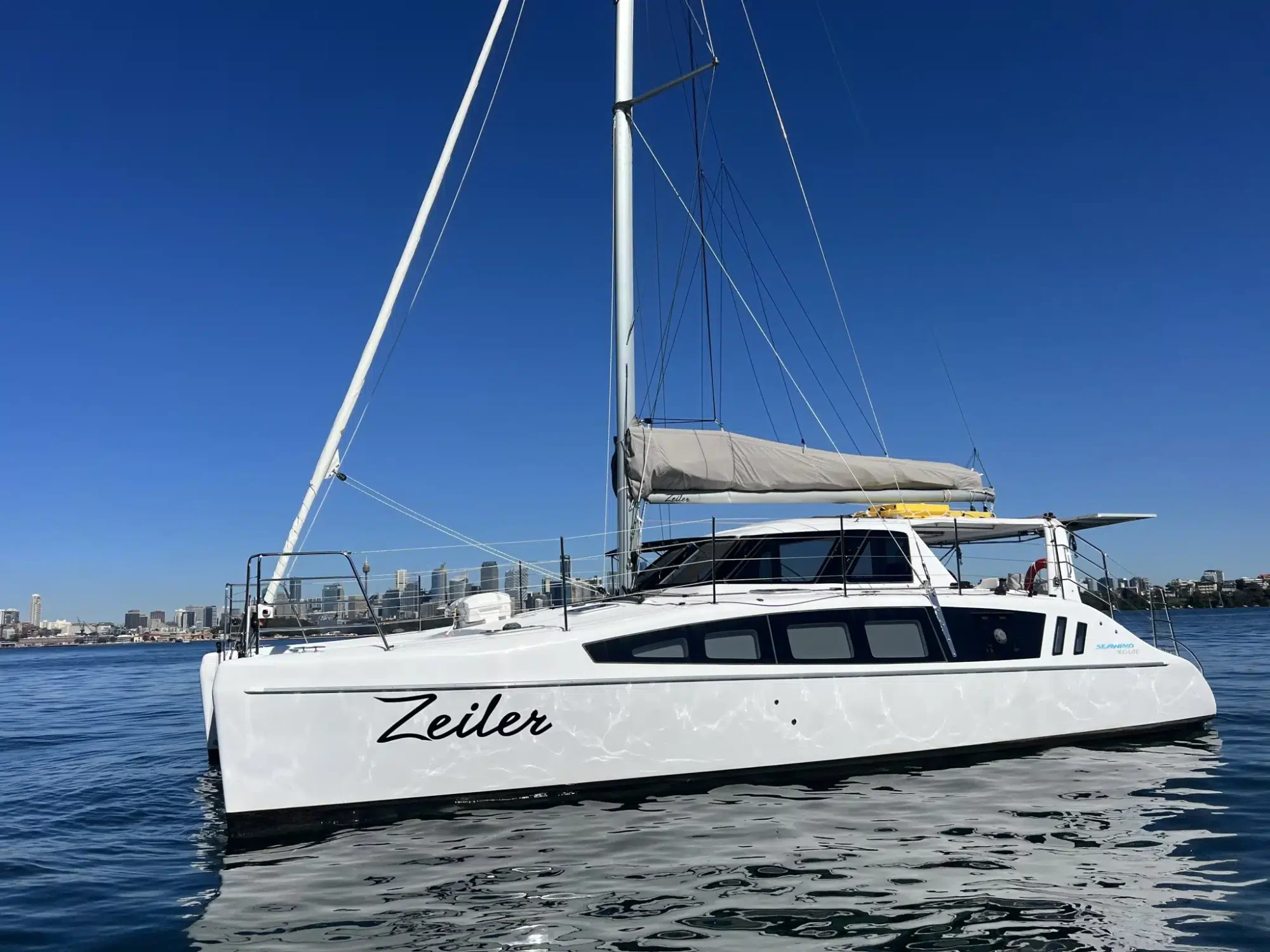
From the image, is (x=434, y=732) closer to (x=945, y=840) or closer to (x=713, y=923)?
(x=713, y=923)

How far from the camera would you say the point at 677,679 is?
7.66 metres

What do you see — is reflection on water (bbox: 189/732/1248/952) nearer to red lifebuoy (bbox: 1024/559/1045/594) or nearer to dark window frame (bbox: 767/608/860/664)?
dark window frame (bbox: 767/608/860/664)

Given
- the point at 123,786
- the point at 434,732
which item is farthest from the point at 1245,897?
the point at 123,786

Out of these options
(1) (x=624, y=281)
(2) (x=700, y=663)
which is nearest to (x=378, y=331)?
(1) (x=624, y=281)

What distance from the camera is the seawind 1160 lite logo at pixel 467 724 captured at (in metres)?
7.04

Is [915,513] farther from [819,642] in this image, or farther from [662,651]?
[662,651]

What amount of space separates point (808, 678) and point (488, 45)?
917 cm

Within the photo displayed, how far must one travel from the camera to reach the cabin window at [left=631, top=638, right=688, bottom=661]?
25.3 feet

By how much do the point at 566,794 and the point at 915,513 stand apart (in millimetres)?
5048

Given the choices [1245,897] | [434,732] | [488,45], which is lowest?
[1245,897]

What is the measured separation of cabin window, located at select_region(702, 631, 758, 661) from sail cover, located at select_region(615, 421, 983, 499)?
2173 mm

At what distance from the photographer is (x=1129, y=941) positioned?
4.64 m

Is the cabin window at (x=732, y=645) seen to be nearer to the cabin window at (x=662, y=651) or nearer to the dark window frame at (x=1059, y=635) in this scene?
the cabin window at (x=662, y=651)

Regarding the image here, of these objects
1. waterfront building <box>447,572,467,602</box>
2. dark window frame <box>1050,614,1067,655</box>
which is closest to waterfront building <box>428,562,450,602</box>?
waterfront building <box>447,572,467,602</box>
